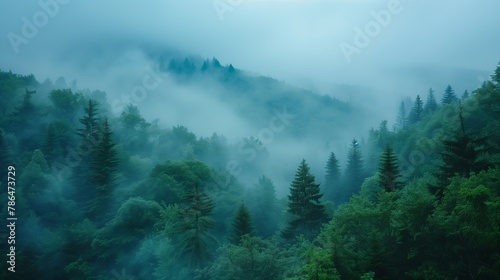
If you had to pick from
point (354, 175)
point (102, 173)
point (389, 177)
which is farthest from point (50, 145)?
point (389, 177)

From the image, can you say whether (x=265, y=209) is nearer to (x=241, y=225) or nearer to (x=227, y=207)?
(x=227, y=207)

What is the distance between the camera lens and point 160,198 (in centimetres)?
5612

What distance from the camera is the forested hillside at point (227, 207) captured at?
22875 millimetres

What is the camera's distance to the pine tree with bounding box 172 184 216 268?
35375 millimetres

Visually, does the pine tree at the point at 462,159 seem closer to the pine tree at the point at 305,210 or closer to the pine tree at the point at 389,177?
the pine tree at the point at 389,177

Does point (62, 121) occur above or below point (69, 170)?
above

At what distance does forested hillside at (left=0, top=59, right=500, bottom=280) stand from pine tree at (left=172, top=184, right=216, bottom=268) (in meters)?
0.12

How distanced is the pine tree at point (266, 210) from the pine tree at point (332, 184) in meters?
20.5

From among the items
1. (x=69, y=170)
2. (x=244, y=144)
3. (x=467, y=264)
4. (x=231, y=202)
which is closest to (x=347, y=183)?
(x=231, y=202)

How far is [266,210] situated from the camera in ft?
203

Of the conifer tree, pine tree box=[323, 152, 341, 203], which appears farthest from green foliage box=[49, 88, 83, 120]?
pine tree box=[323, 152, 341, 203]

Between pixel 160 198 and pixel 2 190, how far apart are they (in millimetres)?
25892

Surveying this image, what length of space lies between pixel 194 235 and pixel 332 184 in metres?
51.4

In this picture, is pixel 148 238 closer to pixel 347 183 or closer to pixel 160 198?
pixel 160 198
